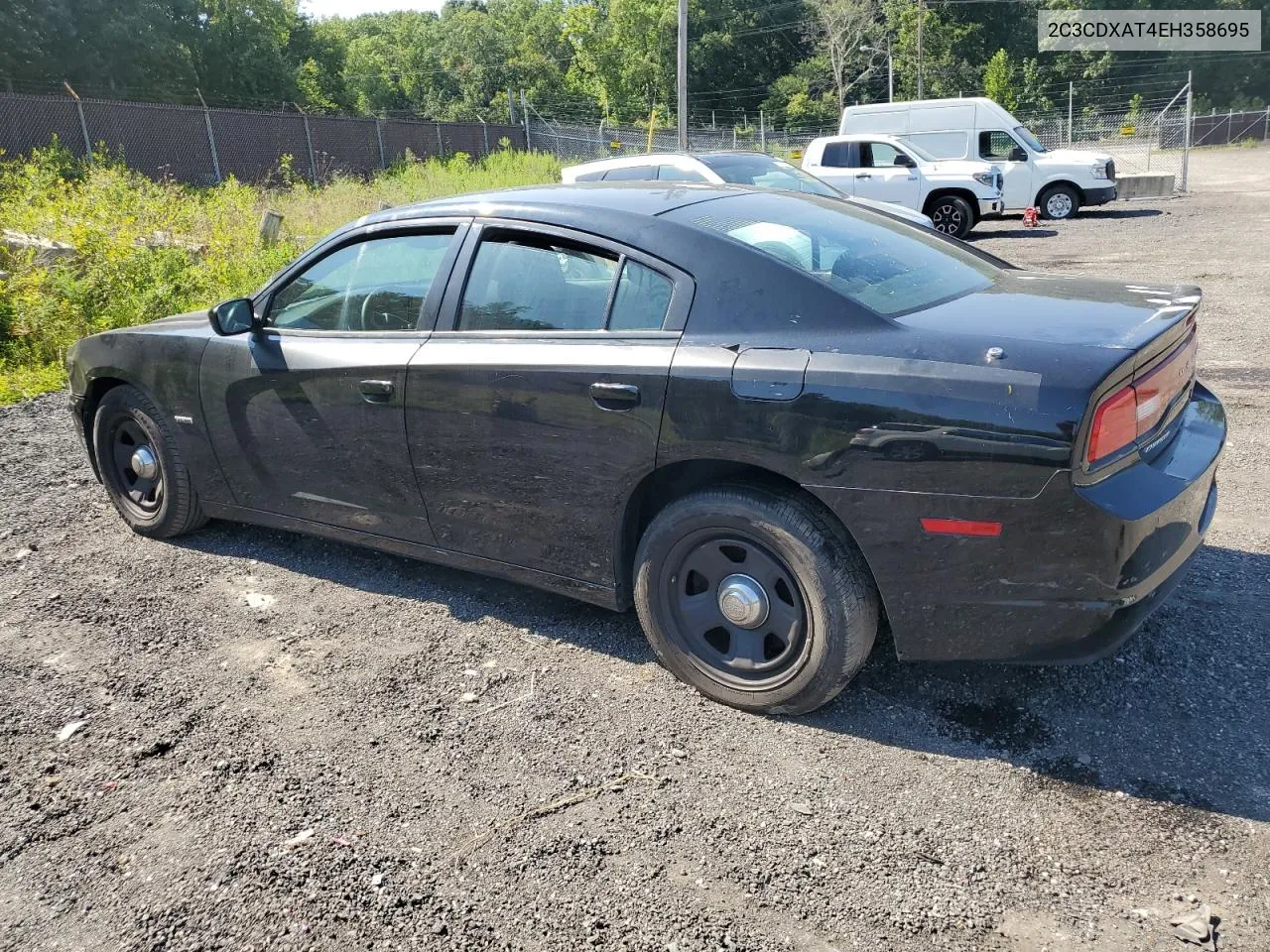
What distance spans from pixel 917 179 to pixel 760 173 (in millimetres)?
6750

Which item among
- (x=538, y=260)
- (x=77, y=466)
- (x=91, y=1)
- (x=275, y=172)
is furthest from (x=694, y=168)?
(x=91, y=1)

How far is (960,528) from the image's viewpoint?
259cm

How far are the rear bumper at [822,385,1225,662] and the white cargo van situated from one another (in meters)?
17.1

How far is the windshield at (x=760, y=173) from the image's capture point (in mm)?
11125

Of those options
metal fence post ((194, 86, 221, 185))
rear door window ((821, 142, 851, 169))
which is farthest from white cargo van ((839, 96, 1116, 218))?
metal fence post ((194, 86, 221, 185))

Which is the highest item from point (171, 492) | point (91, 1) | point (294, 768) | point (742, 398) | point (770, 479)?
point (91, 1)

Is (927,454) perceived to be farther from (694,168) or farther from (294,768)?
(694,168)

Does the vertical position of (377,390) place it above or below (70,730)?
above

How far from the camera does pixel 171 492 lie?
14.9ft

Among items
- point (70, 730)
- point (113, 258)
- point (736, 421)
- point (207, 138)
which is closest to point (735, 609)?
point (736, 421)

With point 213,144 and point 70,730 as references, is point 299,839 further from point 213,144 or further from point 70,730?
point 213,144

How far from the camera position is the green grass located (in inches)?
356

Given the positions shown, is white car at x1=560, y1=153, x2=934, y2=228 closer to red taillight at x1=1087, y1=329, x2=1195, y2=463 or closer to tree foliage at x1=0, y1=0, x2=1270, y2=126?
red taillight at x1=1087, y1=329, x2=1195, y2=463

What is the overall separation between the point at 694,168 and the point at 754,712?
9.13m
